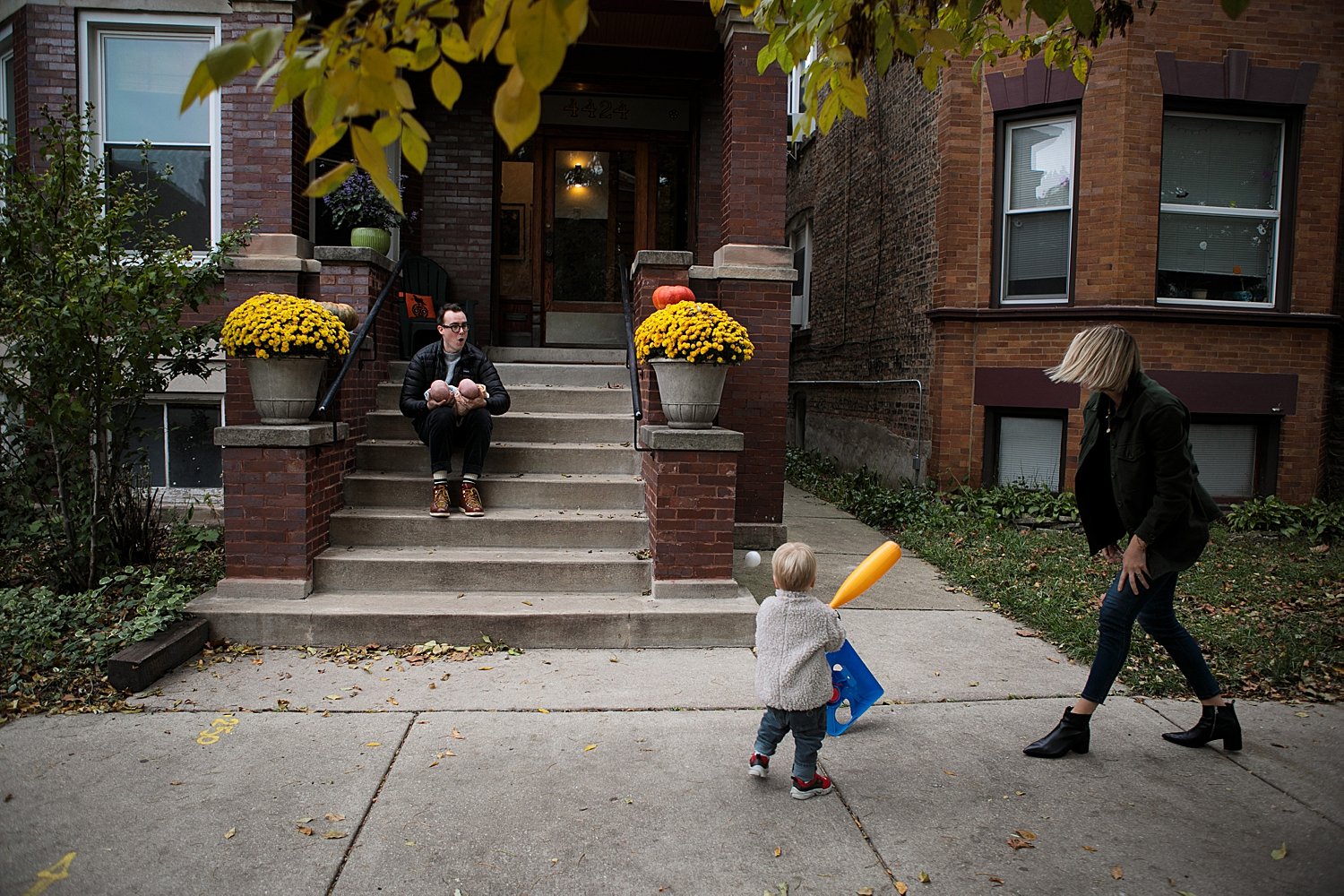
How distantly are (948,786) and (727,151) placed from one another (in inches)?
216

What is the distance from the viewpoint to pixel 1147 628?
152 inches

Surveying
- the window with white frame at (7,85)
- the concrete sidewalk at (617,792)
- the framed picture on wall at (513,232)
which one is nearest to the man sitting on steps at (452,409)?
the concrete sidewalk at (617,792)

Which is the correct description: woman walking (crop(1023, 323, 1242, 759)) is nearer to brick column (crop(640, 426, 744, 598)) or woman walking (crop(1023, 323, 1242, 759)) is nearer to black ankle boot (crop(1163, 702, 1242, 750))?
black ankle boot (crop(1163, 702, 1242, 750))

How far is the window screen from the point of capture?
9141 mm

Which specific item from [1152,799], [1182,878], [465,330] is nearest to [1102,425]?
[1152,799]

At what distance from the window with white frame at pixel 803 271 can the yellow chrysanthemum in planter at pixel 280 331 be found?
417 inches

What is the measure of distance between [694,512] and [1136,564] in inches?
101

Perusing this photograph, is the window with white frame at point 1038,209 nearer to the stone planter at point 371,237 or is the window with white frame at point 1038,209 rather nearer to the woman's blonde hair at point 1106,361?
the woman's blonde hair at point 1106,361

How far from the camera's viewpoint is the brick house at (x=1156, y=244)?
871 cm

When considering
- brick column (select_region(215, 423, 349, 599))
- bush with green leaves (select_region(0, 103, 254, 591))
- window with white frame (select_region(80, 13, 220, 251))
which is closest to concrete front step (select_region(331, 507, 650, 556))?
brick column (select_region(215, 423, 349, 599))

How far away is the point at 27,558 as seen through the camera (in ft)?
19.7

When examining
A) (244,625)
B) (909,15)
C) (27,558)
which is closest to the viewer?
(909,15)

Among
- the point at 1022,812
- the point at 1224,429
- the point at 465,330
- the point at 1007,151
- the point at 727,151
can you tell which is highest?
the point at 1007,151

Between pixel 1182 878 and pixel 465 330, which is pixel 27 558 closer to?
pixel 465 330
